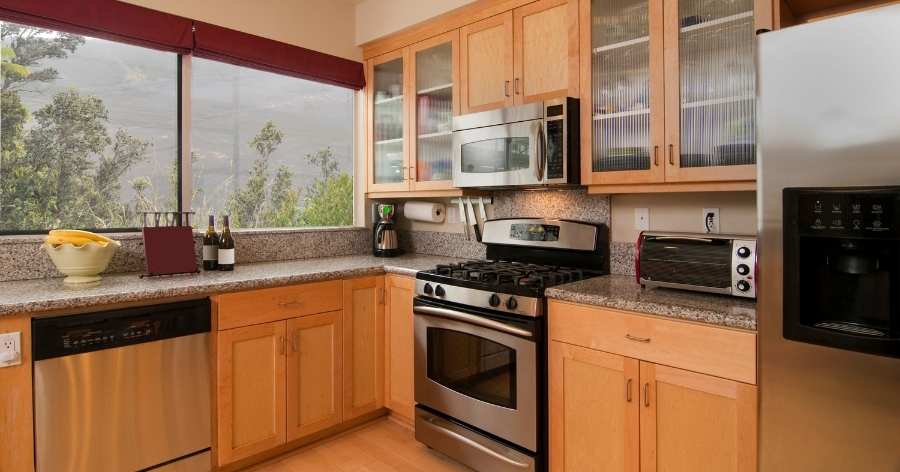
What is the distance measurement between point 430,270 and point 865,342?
1.76 m

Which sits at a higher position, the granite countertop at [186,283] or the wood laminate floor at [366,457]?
the granite countertop at [186,283]

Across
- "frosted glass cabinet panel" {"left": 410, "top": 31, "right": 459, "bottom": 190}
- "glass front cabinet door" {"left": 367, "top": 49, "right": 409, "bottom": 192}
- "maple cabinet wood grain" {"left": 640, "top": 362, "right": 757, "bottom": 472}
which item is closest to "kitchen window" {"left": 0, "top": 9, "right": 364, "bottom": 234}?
"glass front cabinet door" {"left": 367, "top": 49, "right": 409, "bottom": 192}

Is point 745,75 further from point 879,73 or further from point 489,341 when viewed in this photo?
point 489,341

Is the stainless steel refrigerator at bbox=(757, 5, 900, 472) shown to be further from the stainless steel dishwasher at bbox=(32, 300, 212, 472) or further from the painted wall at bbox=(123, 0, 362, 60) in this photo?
the painted wall at bbox=(123, 0, 362, 60)

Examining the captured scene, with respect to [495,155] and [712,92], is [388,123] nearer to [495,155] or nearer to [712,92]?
[495,155]

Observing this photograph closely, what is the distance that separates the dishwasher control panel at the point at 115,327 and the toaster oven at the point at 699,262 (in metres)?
1.82

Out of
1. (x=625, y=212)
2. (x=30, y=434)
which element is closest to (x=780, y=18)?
(x=625, y=212)

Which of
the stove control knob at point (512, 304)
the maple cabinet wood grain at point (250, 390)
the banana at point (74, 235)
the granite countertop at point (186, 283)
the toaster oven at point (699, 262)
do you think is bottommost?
the maple cabinet wood grain at point (250, 390)

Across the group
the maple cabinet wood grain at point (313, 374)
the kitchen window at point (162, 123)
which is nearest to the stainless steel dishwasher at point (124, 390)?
the maple cabinet wood grain at point (313, 374)

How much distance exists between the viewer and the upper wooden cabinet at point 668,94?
6.24 feet

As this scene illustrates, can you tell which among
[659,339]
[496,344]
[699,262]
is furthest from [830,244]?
[496,344]

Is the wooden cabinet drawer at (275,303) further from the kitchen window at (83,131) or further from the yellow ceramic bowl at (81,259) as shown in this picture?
the kitchen window at (83,131)

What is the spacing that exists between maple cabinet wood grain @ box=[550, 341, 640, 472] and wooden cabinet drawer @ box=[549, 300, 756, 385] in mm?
51

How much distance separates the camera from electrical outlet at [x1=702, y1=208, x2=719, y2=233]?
2.22 metres
